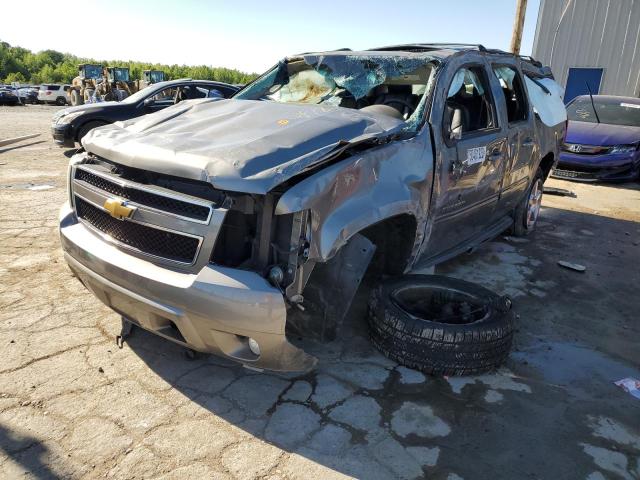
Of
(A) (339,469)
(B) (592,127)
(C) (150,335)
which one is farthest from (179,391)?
(B) (592,127)

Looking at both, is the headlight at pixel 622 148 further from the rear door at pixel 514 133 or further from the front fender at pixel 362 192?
the front fender at pixel 362 192

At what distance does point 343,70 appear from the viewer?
3.70m

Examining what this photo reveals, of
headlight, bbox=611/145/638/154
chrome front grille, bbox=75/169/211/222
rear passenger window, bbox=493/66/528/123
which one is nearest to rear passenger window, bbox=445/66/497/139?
rear passenger window, bbox=493/66/528/123

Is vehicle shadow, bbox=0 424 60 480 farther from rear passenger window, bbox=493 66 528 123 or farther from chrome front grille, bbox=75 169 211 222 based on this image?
rear passenger window, bbox=493 66 528 123

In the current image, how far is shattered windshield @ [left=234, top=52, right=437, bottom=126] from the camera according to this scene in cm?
349

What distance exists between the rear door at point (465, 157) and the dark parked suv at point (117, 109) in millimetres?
5788

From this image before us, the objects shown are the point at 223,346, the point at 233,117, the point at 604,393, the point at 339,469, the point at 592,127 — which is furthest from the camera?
the point at 592,127

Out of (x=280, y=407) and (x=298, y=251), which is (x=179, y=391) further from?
(x=298, y=251)

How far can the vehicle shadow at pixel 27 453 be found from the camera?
79.8 inches

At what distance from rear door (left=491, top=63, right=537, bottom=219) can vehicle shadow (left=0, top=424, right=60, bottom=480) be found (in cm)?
373

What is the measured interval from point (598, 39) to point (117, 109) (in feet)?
47.8

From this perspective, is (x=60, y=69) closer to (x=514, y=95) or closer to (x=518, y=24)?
(x=518, y=24)

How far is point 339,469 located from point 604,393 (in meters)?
1.67

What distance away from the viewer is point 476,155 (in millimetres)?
3559
